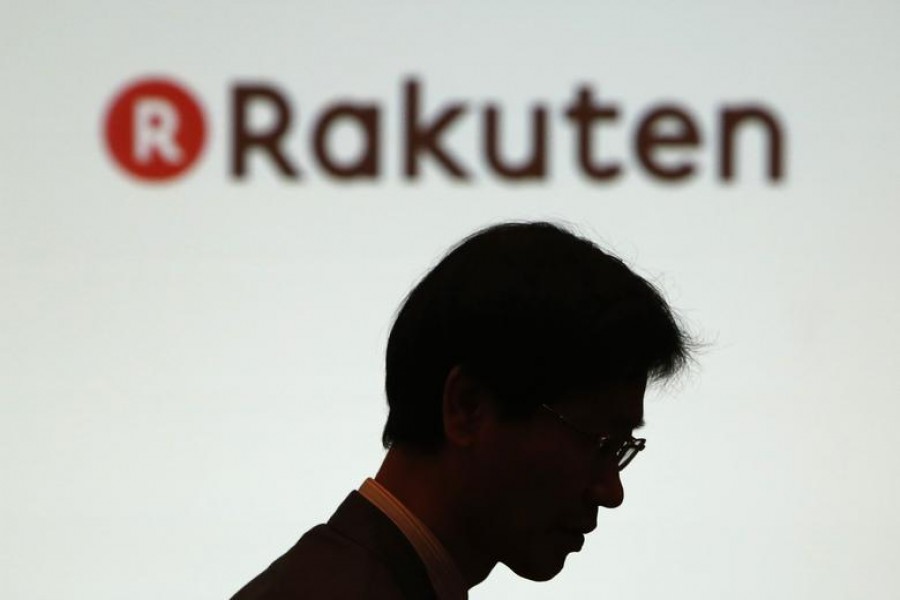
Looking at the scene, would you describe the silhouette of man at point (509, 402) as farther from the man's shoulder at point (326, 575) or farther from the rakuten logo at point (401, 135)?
the rakuten logo at point (401, 135)

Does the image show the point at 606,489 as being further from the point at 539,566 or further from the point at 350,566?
the point at 350,566

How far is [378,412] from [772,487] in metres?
0.74

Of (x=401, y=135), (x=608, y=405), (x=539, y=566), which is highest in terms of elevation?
(x=401, y=135)

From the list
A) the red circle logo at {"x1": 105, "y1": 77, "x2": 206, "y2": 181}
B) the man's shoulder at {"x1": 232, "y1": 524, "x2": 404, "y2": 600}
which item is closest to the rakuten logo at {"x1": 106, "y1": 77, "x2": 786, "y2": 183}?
the red circle logo at {"x1": 105, "y1": 77, "x2": 206, "y2": 181}

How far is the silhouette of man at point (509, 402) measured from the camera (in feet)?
3.24

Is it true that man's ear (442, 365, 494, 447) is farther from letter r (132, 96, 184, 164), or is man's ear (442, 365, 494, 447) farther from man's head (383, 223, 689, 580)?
letter r (132, 96, 184, 164)

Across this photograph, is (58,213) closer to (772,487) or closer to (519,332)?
(772,487)

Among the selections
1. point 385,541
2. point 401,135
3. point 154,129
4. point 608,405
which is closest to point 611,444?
point 608,405

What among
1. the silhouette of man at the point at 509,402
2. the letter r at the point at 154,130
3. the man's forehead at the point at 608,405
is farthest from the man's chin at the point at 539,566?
the letter r at the point at 154,130

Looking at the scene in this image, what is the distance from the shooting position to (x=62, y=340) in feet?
8.85

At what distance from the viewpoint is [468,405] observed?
0.99 m

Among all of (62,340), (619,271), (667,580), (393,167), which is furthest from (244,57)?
(619,271)

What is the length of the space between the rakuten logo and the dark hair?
1.75m

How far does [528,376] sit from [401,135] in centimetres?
184
